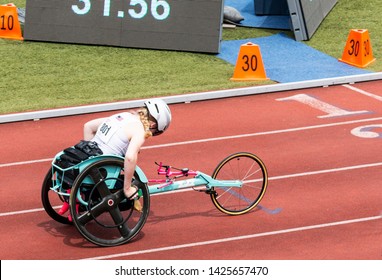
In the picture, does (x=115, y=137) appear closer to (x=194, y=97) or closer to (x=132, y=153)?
(x=132, y=153)

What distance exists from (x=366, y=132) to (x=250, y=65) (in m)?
3.56

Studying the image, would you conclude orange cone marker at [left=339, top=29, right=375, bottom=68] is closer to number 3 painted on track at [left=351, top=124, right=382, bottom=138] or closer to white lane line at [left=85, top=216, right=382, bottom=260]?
number 3 painted on track at [left=351, top=124, right=382, bottom=138]

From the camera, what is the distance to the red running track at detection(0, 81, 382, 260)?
10.3m

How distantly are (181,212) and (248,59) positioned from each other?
6515 mm

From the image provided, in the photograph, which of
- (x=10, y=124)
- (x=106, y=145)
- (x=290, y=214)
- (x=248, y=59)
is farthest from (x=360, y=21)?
(x=106, y=145)

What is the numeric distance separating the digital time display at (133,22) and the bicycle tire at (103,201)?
8.85 meters

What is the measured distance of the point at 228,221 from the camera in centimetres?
1098

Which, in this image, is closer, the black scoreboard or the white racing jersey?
the white racing jersey

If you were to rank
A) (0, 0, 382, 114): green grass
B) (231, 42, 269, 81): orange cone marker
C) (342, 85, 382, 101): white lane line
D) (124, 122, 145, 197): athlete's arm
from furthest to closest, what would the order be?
(231, 42, 269, 81): orange cone marker < (0, 0, 382, 114): green grass < (342, 85, 382, 101): white lane line < (124, 122, 145, 197): athlete's arm

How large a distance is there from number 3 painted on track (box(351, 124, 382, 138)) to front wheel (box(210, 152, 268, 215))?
3.16 metres

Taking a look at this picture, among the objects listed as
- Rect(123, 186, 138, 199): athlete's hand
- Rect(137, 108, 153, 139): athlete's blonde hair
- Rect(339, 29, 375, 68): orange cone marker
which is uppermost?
Rect(137, 108, 153, 139): athlete's blonde hair

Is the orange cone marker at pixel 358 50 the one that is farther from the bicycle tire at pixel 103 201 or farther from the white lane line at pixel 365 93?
the bicycle tire at pixel 103 201

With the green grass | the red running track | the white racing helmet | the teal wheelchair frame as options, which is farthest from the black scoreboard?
the white racing helmet

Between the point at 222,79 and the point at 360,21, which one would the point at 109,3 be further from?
the point at 360,21
